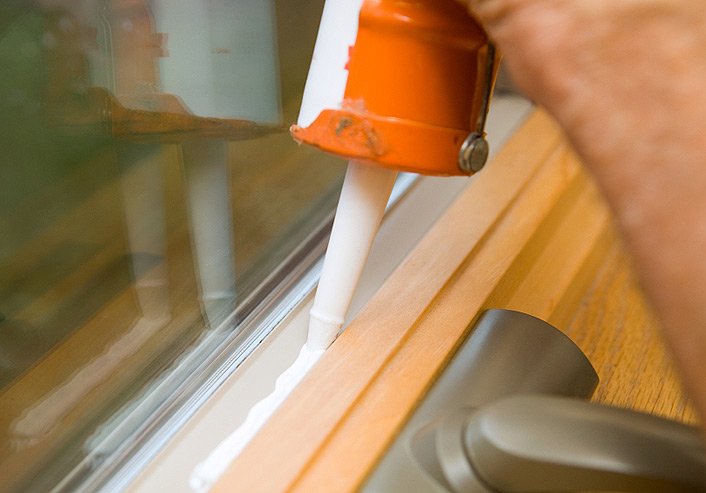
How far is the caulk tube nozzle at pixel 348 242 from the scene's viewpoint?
1.30ft

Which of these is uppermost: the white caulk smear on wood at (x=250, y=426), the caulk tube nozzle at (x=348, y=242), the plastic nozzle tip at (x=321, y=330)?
the caulk tube nozzle at (x=348, y=242)

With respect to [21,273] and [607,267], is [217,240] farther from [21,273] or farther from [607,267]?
[607,267]

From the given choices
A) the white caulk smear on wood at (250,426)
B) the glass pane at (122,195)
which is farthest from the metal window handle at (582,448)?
the glass pane at (122,195)

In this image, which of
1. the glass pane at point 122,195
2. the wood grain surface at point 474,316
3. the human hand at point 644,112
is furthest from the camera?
the glass pane at point 122,195

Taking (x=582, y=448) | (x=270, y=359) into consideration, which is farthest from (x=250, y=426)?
(x=582, y=448)

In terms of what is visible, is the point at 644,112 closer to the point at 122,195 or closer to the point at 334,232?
the point at 334,232

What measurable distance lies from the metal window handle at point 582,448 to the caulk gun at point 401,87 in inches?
5.3

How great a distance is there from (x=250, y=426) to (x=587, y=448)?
0.18 metres

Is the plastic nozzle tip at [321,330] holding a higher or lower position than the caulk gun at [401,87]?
lower

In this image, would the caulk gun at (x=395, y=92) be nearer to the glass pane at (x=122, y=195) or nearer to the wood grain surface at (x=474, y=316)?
the wood grain surface at (x=474, y=316)

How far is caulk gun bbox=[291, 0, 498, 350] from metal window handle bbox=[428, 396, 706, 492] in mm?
135

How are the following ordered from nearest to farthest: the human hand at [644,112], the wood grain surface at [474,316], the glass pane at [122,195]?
the human hand at [644,112] → the wood grain surface at [474,316] → the glass pane at [122,195]

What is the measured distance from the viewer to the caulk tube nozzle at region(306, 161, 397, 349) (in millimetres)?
396

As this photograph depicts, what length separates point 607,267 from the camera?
1.90 feet
